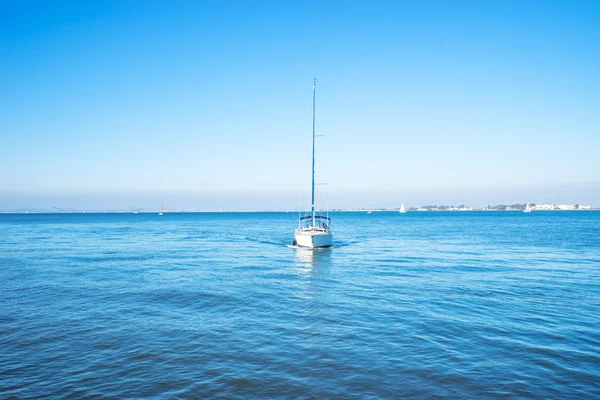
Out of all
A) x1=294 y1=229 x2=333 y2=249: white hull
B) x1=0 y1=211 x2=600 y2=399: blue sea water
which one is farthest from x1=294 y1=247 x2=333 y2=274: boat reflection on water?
x1=0 y1=211 x2=600 y2=399: blue sea water

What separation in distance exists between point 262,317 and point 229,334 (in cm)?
263

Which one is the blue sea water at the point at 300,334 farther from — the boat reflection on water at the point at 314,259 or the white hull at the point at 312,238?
the white hull at the point at 312,238

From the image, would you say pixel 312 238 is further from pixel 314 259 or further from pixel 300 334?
pixel 300 334

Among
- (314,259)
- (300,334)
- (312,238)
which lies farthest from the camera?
(312,238)

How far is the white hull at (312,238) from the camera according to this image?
1811 inches

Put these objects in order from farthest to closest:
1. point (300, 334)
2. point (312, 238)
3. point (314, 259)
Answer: point (312, 238) → point (314, 259) → point (300, 334)

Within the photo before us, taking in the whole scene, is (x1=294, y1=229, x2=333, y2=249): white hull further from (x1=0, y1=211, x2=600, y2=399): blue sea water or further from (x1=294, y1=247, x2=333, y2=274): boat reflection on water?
(x1=0, y1=211, x2=600, y2=399): blue sea water

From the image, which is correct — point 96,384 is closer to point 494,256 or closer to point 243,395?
point 243,395

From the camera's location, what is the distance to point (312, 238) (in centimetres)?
4588

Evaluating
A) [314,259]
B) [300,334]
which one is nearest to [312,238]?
[314,259]

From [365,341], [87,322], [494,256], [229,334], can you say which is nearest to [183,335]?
[229,334]

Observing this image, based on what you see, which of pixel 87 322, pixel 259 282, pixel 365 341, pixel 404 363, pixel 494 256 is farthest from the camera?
pixel 494 256

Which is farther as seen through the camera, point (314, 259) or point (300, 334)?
point (314, 259)

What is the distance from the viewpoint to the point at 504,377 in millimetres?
10969
